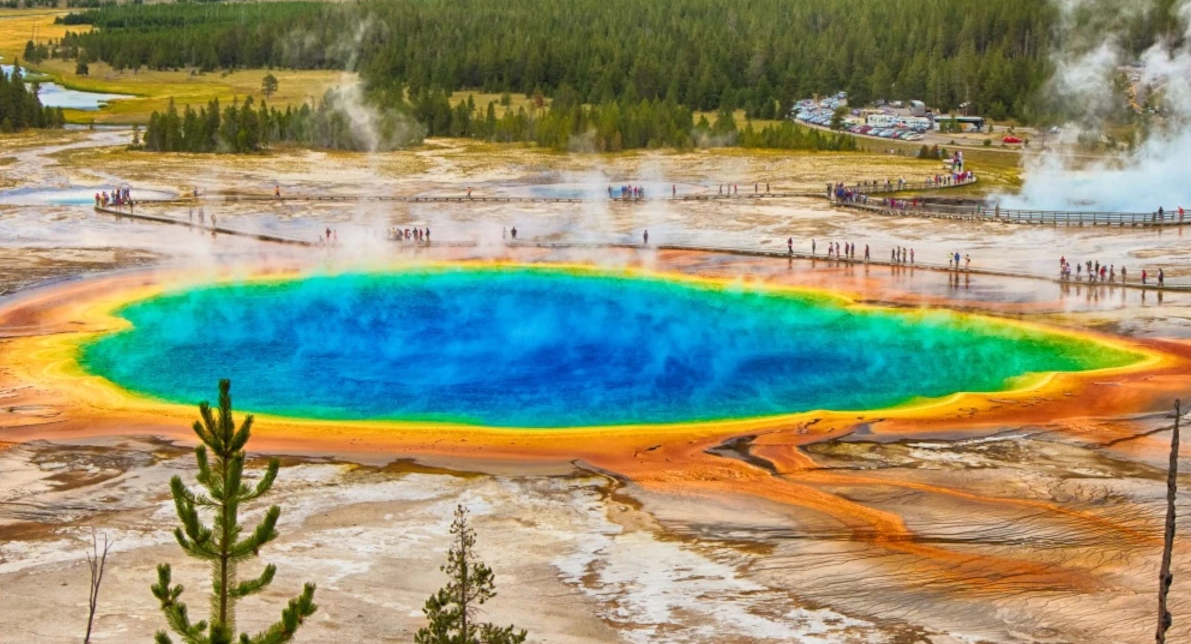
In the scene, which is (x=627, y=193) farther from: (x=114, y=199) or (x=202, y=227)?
(x=114, y=199)

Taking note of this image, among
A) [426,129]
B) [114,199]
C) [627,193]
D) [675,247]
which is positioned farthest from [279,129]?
[675,247]

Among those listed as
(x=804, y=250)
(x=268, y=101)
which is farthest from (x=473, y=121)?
(x=804, y=250)

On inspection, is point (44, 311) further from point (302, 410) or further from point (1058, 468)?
point (1058, 468)

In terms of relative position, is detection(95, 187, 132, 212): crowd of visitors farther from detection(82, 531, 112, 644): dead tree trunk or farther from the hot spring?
detection(82, 531, 112, 644): dead tree trunk

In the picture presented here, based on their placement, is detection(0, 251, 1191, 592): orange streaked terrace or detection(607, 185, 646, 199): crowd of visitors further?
detection(607, 185, 646, 199): crowd of visitors

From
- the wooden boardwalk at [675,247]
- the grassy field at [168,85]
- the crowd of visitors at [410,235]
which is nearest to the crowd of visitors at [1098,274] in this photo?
the wooden boardwalk at [675,247]

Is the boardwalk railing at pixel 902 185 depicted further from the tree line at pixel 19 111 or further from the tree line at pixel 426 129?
the tree line at pixel 19 111

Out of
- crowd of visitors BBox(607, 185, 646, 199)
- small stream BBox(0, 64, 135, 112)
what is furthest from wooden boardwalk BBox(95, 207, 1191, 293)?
small stream BBox(0, 64, 135, 112)
